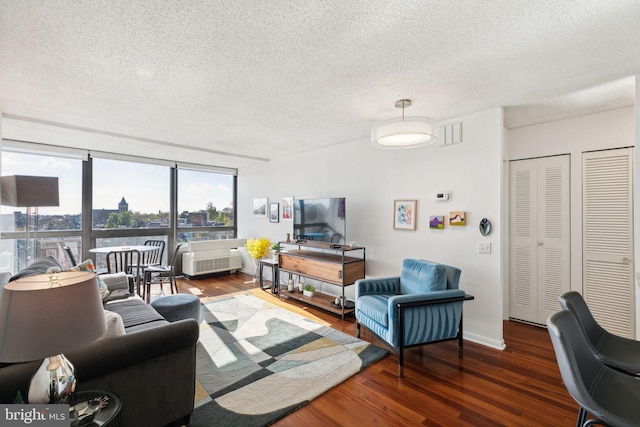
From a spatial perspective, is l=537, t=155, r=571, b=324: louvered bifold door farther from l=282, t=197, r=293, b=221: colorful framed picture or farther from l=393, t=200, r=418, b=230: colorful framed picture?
l=282, t=197, r=293, b=221: colorful framed picture

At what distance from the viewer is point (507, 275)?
379 centimetres

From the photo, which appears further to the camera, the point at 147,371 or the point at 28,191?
the point at 28,191

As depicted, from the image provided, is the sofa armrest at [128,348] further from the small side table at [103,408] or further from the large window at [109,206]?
the large window at [109,206]

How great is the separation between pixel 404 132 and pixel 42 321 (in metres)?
2.43

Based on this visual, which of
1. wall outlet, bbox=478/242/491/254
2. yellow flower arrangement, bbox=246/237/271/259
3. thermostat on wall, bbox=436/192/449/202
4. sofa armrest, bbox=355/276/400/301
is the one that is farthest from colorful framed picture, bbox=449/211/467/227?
yellow flower arrangement, bbox=246/237/271/259

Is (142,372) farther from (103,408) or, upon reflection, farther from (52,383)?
(52,383)

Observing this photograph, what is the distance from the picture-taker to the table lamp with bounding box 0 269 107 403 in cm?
114

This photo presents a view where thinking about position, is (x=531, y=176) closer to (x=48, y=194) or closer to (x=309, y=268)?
(x=309, y=268)

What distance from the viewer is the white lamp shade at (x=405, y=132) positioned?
2312 millimetres

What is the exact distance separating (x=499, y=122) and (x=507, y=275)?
2.05 m

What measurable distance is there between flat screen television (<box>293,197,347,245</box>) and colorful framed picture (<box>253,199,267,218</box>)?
4.83 ft

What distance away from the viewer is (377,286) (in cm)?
330

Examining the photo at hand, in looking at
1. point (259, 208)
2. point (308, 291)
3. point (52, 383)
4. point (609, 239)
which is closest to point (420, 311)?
point (308, 291)

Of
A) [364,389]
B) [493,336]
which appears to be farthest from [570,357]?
[493,336]
